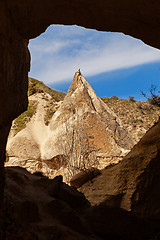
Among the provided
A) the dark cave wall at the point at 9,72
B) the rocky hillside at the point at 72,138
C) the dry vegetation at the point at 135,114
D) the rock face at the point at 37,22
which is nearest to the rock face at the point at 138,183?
the rocky hillside at the point at 72,138

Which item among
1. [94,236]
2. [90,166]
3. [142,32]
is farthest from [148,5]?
[90,166]

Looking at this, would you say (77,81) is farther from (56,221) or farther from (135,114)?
(135,114)

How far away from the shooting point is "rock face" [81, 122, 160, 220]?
5750mm

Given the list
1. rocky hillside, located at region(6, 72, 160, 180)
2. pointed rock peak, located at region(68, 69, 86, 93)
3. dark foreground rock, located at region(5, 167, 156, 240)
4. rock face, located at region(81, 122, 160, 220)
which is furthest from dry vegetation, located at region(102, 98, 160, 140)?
dark foreground rock, located at region(5, 167, 156, 240)

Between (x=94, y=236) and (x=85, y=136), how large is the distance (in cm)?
849

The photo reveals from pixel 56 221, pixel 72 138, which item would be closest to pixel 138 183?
pixel 56 221

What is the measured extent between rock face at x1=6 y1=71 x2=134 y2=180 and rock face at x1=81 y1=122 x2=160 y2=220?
366 centimetres

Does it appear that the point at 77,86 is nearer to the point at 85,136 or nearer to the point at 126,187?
the point at 85,136

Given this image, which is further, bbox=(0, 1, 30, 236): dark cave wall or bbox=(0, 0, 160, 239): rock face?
bbox=(0, 0, 160, 239): rock face

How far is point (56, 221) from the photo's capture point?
362 cm

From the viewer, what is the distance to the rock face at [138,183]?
575cm

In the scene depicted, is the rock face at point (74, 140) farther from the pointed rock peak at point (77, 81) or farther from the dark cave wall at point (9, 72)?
the dark cave wall at point (9, 72)

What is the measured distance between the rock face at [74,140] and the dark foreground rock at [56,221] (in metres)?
6.63

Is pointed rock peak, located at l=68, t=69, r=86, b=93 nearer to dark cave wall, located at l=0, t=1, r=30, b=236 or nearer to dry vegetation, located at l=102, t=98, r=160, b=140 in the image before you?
dry vegetation, located at l=102, t=98, r=160, b=140
